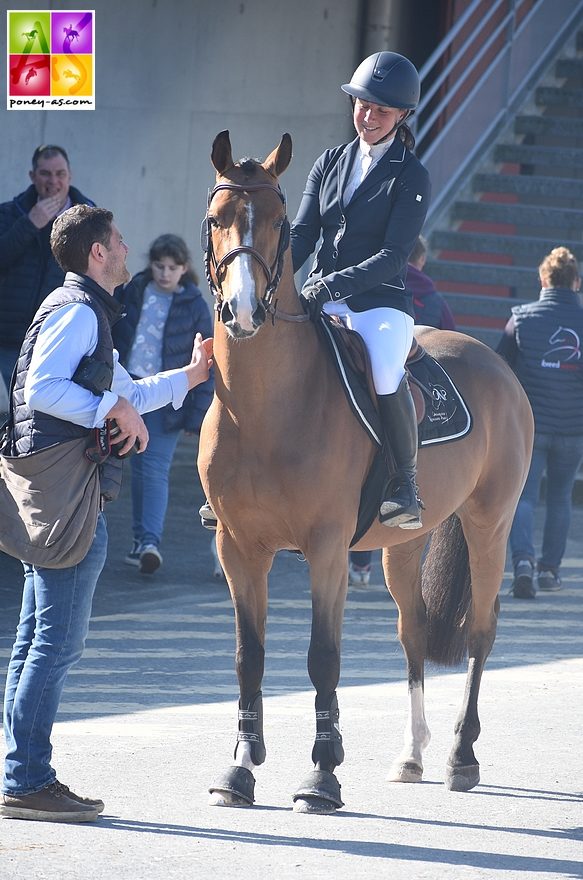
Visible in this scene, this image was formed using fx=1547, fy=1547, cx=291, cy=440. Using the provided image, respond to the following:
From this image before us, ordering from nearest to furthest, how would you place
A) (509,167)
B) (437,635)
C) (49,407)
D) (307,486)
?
(49,407) < (307,486) < (437,635) < (509,167)

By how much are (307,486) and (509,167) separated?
558 inches

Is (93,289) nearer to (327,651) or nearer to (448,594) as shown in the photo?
(327,651)

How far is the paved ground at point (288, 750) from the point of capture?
5508 mm

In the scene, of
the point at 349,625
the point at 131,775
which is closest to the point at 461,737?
the point at 131,775

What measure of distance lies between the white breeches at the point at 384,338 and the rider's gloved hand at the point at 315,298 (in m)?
0.23

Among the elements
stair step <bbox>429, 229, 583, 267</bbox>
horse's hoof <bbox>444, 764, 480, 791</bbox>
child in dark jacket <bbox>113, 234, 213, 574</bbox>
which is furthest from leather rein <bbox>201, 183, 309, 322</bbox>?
stair step <bbox>429, 229, 583, 267</bbox>

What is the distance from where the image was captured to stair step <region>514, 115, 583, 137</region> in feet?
60.0

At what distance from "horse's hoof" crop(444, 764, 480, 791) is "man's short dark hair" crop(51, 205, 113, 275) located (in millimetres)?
2697

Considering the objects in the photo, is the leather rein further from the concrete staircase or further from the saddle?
the concrete staircase

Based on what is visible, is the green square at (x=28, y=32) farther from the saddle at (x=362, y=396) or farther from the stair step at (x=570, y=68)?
the saddle at (x=362, y=396)

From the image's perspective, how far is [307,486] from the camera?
6.15m

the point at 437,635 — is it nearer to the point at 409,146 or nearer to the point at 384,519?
the point at 384,519

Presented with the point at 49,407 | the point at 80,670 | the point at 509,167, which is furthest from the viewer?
the point at 509,167

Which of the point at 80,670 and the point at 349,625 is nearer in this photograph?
the point at 80,670
